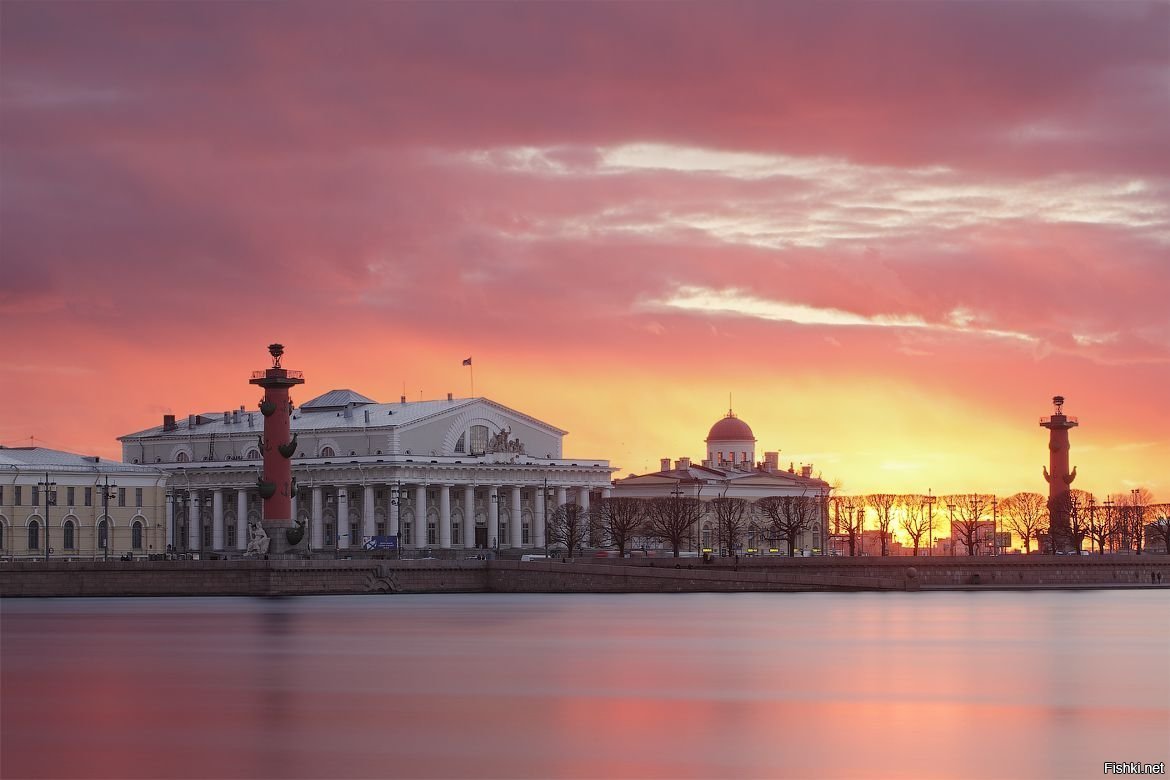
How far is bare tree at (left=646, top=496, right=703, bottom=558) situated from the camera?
118438 millimetres

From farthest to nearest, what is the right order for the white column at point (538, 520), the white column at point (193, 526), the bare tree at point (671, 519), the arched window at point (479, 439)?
the white column at point (538, 520) → the arched window at point (479, 439) → the white column at point (193, 526) → the bare tree at point (671, 519)

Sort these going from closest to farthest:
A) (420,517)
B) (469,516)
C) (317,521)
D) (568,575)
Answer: (568,575), (420,517), (317,521), (469,516)

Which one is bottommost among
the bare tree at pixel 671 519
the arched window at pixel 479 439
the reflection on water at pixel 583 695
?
the reflection on water at pixel 583 695

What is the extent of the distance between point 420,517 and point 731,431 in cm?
5744

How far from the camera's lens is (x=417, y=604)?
3378 inches

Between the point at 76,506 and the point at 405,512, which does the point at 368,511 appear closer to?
the point at 405,512

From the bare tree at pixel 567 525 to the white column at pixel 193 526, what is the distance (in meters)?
22.7

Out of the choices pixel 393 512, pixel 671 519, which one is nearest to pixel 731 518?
pixel 671 519

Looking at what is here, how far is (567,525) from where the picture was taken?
126 metres

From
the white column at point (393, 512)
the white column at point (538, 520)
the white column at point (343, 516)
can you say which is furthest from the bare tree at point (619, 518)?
the white column at point (343, 516)

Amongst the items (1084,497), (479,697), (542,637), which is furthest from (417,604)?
(1084,497)

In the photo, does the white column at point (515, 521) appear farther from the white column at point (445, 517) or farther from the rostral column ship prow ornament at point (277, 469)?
the rostral column ship prow ornament at point (277, 469)

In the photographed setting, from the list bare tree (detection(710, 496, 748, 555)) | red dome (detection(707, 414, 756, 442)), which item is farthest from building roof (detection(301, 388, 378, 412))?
red dome (detection(707, 414, 756, 442))

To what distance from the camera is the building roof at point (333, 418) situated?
129 meters
